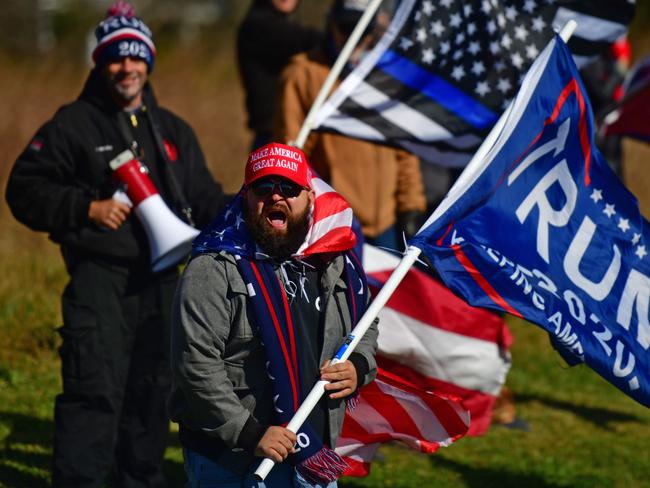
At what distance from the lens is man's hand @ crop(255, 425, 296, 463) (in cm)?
430

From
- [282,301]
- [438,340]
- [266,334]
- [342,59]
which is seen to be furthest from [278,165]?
[438,340]

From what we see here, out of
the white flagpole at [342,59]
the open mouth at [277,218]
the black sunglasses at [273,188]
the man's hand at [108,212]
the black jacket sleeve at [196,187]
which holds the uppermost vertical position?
the white flagpole at [342,59]

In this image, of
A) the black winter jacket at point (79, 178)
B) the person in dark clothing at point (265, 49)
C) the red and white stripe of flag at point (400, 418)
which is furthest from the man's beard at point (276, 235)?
the person in dark clothing at point (265, 49)

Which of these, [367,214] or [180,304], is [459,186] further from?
[367,214]

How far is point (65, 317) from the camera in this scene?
5.80 metres

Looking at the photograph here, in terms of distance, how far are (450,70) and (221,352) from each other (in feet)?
10.4

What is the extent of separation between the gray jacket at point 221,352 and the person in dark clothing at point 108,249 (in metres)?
1.31

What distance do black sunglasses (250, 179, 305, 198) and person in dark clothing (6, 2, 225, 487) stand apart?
1.39 m

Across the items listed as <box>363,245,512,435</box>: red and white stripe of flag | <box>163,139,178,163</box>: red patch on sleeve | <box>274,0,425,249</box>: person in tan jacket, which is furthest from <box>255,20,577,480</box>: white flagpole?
<box>274,0,425,249</box>: person in tan jacket

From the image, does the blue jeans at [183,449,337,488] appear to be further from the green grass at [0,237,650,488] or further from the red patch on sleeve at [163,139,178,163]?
the green grass at [0,237,650,488]

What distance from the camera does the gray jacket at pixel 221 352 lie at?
4312 mm

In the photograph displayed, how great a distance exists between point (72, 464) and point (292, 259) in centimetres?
179

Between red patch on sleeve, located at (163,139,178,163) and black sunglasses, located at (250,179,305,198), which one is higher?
black sunglasses, located at (250,179,305,198)

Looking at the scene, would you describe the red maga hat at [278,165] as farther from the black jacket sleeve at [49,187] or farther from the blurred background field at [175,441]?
the blurred background field at [175,441]
